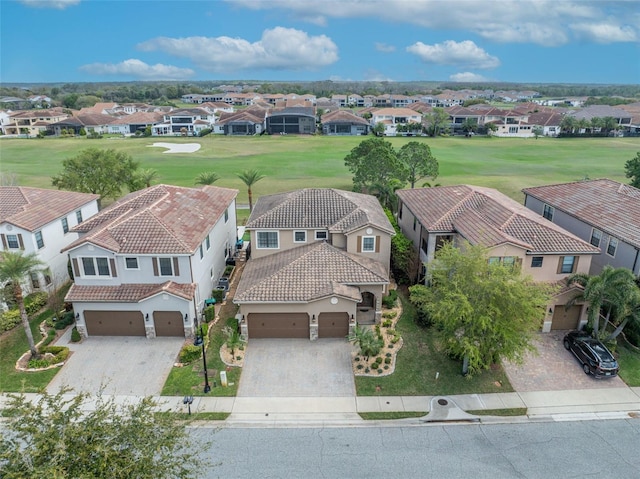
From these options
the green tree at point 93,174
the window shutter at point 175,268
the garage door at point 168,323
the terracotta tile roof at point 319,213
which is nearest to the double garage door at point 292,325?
the garage door at point 168,323

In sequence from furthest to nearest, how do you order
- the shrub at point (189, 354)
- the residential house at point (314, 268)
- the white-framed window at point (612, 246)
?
1. the white-framed window at point (612, 246)
2. the residential house at point (314, 268)
3. the shrub at point (189, 354)

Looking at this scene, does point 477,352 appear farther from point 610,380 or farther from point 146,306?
point 146,306

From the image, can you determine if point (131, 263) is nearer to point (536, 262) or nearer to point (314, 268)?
point (314, 268)

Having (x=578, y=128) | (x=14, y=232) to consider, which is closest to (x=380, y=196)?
(x=14, y=232)

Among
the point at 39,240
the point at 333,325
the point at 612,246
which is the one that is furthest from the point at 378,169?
the point at 39,240

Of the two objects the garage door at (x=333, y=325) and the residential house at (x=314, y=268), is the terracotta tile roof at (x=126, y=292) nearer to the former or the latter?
the residential house at (x=314, y=268)

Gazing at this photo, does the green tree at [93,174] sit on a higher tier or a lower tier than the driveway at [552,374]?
higher
